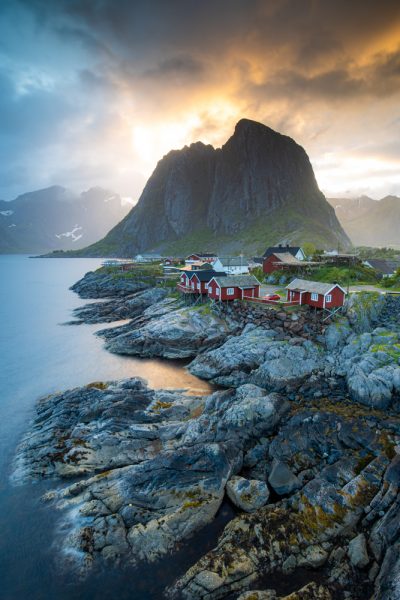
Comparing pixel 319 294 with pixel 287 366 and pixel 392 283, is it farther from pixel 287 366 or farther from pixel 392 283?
pixel 392 283

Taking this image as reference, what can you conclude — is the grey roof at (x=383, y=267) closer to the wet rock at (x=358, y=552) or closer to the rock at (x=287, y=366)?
the rock at (x=287, y=366)

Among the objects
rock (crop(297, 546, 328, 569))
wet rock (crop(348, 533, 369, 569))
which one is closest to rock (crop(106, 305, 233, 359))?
rock (crop(297, 546, 328, 569))

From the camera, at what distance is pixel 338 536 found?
15953 mm

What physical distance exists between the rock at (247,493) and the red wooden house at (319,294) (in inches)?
1058

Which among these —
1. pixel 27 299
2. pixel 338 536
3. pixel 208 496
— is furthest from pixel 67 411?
pixel 27 299

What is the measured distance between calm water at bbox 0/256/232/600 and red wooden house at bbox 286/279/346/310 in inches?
734

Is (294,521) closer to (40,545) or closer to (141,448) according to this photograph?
(141,448)

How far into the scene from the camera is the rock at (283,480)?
19.3 meters

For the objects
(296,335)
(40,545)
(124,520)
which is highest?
(296,335)

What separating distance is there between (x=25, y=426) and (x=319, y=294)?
3546cm

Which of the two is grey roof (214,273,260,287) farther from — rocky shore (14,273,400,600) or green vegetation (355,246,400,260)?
green vegetation (355,246,400,260)

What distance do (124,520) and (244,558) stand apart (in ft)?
22.2

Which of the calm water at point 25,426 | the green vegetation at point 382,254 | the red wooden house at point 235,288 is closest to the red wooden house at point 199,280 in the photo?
the red wooden house at point 235,288

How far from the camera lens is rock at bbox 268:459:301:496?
19.3 meters
